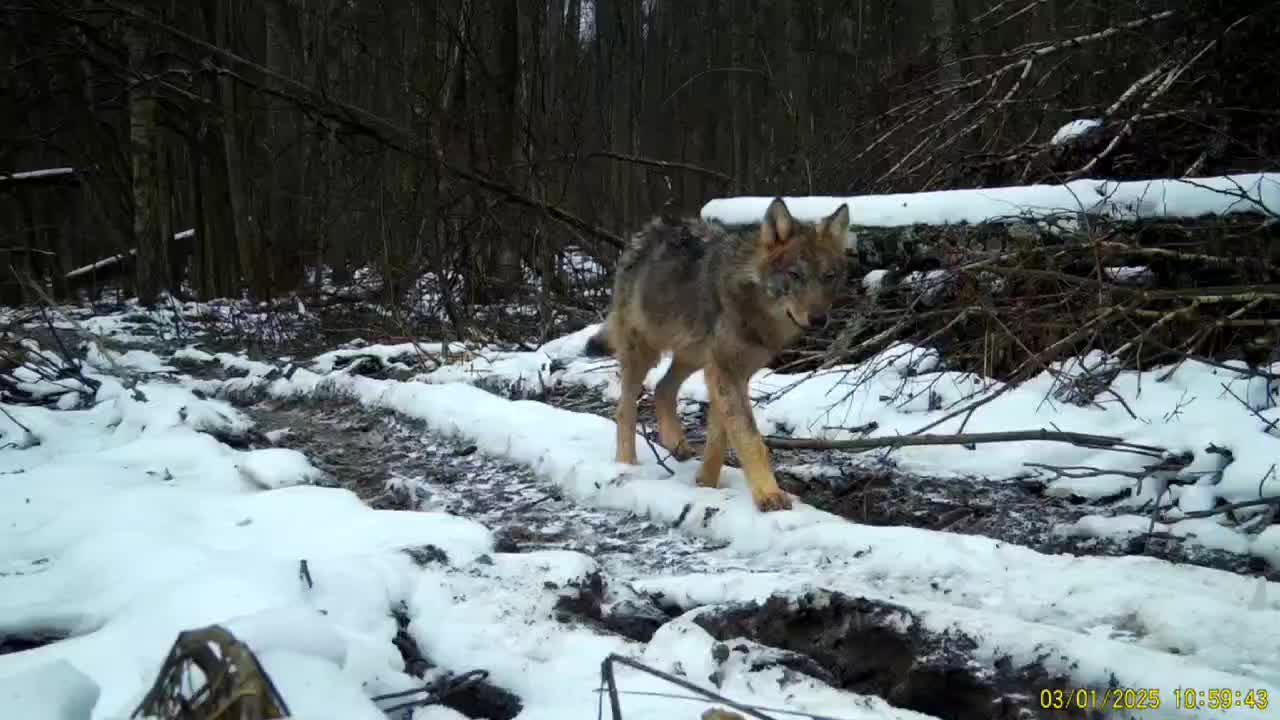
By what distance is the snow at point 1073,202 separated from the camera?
607 cm

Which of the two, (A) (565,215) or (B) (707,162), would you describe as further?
(B) (707,162)

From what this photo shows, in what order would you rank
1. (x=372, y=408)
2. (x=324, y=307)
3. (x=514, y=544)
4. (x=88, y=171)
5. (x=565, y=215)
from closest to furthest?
(x=514, y=544)
(x=372, y=408)
(x=88, y=171)
(x=565, y=215)
(x=324, y=307)

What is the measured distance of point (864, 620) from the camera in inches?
123

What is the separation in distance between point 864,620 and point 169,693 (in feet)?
7.32

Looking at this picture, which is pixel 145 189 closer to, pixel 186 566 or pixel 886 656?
pixel 186 566

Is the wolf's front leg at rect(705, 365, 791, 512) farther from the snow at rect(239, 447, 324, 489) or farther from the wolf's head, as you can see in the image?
the snow at rect(239, 447, 324, 489)

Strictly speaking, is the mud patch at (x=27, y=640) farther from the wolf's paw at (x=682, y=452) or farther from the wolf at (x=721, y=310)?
the wolf's paw at (x=682, y=452)

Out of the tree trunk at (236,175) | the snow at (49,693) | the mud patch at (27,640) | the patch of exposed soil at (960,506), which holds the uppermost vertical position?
the tree trunk at (236,175)

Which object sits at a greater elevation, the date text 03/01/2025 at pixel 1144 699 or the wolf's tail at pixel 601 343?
the wolf's tail at pixel 601 343

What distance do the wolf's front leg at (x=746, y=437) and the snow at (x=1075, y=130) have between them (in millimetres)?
4849

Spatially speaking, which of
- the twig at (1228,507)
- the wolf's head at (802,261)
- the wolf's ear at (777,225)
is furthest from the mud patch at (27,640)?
the twig at (1228,507)

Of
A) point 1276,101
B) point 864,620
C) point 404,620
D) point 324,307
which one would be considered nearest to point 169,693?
point 404,620

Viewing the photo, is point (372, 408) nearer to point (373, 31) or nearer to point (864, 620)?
point (864, 620)

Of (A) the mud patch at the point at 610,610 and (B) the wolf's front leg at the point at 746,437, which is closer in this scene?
(A) the mud patch at the point at 610,610
